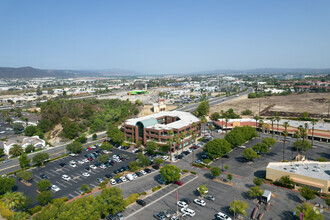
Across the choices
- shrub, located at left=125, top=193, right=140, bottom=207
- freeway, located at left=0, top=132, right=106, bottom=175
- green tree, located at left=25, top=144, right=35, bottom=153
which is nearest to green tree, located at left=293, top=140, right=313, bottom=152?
shrub, located at left=125, top=193, right=140, bottom=207

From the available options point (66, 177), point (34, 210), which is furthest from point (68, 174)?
point (34, 210)

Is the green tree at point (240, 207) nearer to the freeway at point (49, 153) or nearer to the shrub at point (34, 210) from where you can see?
the shrub at point (34, 210)

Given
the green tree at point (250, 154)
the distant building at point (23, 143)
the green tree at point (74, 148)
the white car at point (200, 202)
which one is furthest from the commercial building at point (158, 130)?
the distant building at point (23, 143)

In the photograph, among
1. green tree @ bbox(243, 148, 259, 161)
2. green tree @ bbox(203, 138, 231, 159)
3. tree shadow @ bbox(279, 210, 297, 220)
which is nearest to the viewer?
tree shadow @ bbox(279, 210, 297, 220)

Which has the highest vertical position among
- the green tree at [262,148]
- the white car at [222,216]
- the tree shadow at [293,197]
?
the green tree at [262,148]

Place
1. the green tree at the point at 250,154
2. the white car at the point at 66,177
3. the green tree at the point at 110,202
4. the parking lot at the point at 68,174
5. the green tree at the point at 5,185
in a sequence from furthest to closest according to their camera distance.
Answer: the green tree at the point at 250,154 → the white car at the point at 66,177 → the parking lot at the point at 68,174 → the green tree at the point at 5,185 → the green tree at the point at 110,202

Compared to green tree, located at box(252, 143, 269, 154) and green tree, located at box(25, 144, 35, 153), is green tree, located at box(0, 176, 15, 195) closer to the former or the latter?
green tree, located at box(25, 144, 35, 153)

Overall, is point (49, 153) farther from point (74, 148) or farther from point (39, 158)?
point (39, 158)
